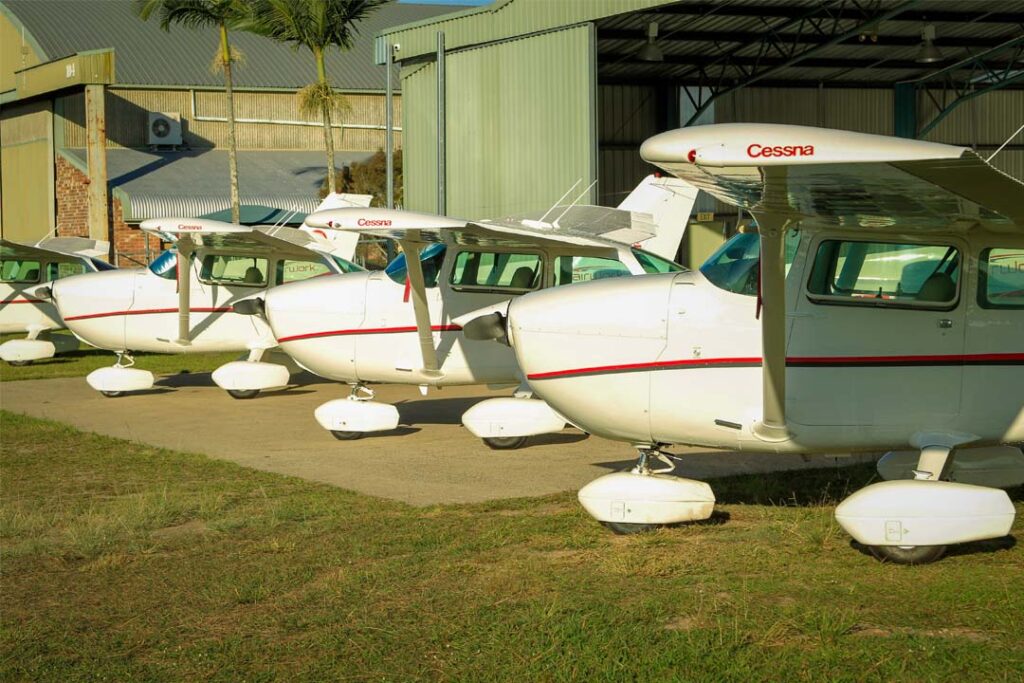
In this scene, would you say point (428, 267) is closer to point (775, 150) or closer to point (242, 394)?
point (242, 394)

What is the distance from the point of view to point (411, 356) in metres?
12.1

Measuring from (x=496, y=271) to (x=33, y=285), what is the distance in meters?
13.5

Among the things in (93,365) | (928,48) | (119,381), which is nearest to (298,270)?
(119,381)

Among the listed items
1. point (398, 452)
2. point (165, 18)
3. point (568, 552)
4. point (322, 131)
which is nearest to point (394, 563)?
point (568, 552)

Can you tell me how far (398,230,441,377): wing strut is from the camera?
11.2 m

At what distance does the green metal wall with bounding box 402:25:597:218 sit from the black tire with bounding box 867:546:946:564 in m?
13.8

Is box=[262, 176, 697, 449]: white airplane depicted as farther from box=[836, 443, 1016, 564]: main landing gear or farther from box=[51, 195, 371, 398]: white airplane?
box=[836, 443, 1016, 564]: main landing gear

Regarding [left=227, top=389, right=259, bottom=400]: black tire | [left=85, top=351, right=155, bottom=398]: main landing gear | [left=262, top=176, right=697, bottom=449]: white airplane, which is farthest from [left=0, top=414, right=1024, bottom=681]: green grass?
[left=85, top=351, right=155, bottom=398]: main landing gear

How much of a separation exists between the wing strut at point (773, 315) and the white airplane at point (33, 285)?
17171 mm

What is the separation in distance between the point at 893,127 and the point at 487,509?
27.8 m

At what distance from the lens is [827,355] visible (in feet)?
23.4

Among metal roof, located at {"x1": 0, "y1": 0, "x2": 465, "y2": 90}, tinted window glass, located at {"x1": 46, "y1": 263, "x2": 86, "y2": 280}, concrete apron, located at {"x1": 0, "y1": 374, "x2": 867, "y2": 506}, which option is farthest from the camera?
metal roof, located at {"x1": 0, "y1": 0, "x2": 465, "y2": 90}

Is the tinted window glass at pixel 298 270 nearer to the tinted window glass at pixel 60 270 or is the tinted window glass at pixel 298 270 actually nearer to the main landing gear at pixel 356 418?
the main landing gear at pixel 356 418

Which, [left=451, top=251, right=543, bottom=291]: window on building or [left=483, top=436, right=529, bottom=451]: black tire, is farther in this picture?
[left=451, top=251, right=543, bottom=291]: window on building
